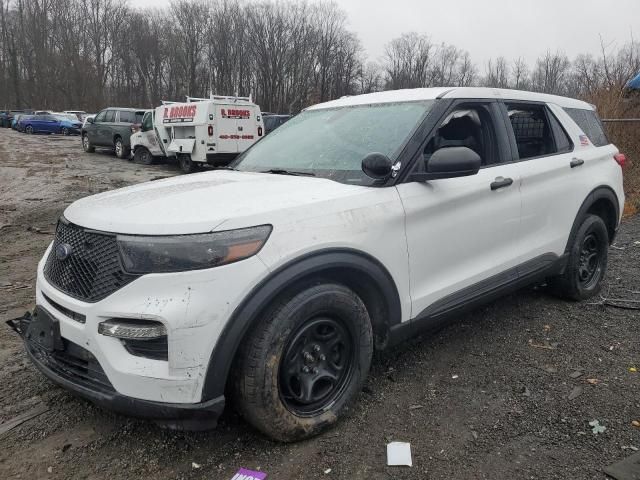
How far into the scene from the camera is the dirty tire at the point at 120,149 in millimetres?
19827

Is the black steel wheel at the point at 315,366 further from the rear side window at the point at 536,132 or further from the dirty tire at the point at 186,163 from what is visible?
the dirty tire at the point at 186,163

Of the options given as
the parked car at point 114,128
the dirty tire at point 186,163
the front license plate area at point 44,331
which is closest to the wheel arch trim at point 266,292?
the front license plate area at point 44,331

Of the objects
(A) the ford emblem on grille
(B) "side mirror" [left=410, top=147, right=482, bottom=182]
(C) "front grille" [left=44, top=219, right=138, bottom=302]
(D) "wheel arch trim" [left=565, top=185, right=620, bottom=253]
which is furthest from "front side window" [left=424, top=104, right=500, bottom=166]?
(A) the ford emblem on grille

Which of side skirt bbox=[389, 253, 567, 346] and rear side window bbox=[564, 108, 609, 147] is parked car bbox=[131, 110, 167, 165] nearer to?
rear side window bbox=[564, 108, 609, 147]

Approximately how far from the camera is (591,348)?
378 centimetres

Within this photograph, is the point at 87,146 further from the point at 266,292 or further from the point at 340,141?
the point at 266,292

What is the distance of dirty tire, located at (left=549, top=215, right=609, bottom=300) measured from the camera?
436cm

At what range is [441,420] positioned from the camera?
9.36 feet

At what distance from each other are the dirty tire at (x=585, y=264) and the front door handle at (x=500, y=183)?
1.18m

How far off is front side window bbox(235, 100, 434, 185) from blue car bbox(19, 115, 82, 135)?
38.1 meters

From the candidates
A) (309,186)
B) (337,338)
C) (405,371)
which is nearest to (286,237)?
(309,186)

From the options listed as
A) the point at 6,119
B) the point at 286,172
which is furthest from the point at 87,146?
the point at 6,119

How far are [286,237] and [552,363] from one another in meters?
2.26

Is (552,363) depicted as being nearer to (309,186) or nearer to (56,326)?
(309,186)
